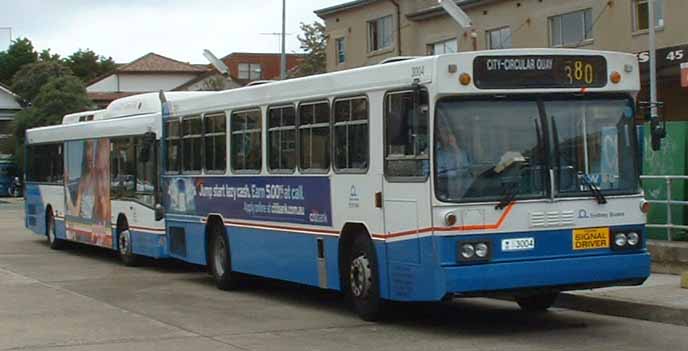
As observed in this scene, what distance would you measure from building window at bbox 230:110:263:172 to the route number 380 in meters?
4.87

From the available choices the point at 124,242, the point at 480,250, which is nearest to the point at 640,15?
the point at 124,242

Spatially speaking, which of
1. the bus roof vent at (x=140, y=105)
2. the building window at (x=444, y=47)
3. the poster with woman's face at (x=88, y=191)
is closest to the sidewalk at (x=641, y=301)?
the bus roof vent at (x=140, y=105)

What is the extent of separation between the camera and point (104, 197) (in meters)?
22.5

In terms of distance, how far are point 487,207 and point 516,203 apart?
32 centimetres

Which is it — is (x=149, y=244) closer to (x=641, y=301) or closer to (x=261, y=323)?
(x=261, y=323)

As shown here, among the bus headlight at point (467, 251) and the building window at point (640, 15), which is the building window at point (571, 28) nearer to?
the building window at point (640, 15)

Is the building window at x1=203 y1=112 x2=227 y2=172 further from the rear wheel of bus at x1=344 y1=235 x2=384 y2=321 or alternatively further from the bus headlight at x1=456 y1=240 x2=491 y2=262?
the bus headlight at x1=456 y1=240 x2=491 y2=262

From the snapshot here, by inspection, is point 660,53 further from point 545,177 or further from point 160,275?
point 545,177

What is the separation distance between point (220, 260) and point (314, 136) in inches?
146

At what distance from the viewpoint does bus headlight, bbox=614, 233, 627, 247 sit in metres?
11.9

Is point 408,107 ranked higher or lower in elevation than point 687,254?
higher

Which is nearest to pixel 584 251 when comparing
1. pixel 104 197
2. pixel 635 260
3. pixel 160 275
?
pixel 635 260

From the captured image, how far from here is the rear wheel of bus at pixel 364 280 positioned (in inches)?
492

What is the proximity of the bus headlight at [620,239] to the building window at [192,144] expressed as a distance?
7487 mm
